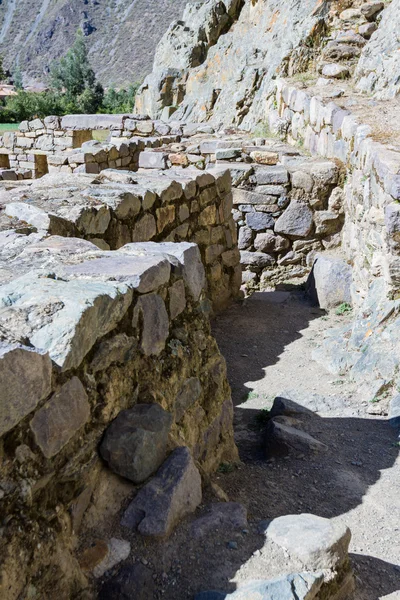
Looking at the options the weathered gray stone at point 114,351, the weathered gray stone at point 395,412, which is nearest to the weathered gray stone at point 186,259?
the weathered gray stone at point 114,351

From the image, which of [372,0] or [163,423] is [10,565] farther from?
[372,0]

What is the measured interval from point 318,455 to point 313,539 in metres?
1.59

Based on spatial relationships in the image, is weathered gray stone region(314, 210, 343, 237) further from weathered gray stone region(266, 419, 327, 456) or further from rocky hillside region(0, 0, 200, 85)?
rocky hillside region(0, 0, 200, 85)

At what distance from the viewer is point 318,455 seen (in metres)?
3.61

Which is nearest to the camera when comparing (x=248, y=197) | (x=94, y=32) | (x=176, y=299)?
(x=176, y=299)

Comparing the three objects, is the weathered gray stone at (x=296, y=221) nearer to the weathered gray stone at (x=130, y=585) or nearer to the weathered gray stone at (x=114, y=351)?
the weathered gray stone at (x=114, y=351)

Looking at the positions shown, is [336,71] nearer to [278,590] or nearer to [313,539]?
[313,539]

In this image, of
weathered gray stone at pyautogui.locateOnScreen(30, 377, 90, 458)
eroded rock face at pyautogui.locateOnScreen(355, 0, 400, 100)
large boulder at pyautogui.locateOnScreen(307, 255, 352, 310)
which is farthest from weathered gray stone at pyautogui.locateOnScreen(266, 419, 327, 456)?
eroded rock face at pyautogui.locateOnScreen(355, 0, 400, 100)

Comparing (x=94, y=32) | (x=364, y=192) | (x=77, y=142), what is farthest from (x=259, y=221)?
(x=94, y=32)

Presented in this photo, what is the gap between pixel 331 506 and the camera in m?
3.02

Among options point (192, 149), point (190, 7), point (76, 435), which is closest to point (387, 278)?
point (76, 435)

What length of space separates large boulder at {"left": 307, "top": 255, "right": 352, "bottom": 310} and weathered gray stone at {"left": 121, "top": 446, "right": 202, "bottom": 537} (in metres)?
4.48

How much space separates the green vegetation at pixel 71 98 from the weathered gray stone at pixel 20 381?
710 inches

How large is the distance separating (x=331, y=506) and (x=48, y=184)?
3146 millimetres
